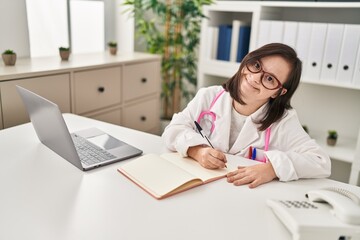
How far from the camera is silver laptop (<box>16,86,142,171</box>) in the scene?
3.16ft

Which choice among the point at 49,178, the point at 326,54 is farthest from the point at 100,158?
the point at 326,54

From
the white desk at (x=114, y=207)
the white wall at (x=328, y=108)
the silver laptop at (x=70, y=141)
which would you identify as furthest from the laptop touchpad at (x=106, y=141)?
the white wall at (x=328, y=108)

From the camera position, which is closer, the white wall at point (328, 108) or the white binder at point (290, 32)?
the white binder at point (290, 32)

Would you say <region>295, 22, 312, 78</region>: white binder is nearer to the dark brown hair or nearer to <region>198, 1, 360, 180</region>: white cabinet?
<region>198, 1, 360, 180</region>: white cabinet

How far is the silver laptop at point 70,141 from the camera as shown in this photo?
963 millimetres

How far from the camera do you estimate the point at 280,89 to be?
43.9 inches

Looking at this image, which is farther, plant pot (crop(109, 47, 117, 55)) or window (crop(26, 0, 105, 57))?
plant pot (crop(109, 47, 117, 55))

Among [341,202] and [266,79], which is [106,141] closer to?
[266,79]

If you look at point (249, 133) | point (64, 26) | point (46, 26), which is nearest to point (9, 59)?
point (46, 26)

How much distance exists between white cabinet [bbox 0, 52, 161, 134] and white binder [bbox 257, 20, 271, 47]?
0.73 meters

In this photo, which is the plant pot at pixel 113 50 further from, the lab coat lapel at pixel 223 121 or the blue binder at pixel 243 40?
the lab coat lapel at pixel 223 121

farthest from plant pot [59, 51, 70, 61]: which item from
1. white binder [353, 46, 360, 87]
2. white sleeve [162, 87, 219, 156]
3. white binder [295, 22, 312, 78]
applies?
white binder [353, 46, 360, 87]

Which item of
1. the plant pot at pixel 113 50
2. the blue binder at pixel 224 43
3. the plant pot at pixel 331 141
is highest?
the blue binder at pixel 224 43

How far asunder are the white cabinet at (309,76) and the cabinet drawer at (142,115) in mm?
406
